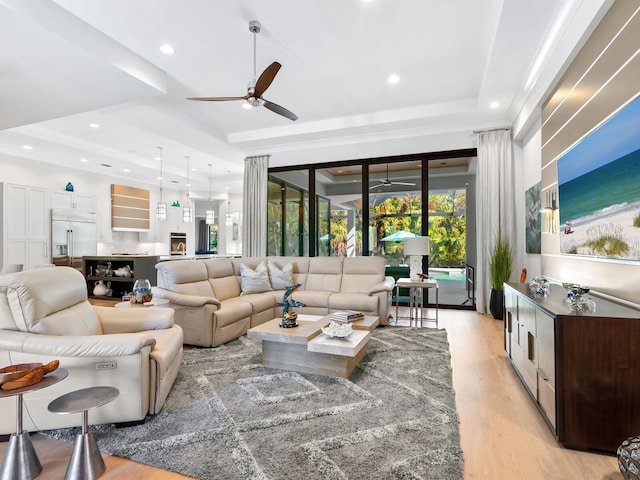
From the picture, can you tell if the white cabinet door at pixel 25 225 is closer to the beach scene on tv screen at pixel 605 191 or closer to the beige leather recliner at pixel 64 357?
the beige leather recliner at pixel 64 357

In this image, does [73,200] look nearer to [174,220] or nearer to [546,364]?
[174,220]

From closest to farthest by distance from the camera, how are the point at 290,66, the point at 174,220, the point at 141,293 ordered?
the point at 141,293 < the point at 290,66 < the point at 174,220

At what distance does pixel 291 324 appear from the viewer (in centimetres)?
311

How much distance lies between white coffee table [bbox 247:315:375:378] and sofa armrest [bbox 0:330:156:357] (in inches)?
44.7

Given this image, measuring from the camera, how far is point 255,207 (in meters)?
6.88

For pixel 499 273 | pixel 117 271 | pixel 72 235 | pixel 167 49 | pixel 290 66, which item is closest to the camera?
pixel 167 49

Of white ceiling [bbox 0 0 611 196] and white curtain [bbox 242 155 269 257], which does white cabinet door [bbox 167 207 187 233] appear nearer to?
white ceiling [bbox 0 0 611 196]

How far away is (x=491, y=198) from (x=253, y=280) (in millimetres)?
3784

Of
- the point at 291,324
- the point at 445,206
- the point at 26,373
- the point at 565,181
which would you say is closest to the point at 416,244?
the point at 445,206

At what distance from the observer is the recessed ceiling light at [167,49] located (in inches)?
134

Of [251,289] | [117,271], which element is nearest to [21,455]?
[251,289]

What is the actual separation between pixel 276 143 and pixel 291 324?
4.14 m

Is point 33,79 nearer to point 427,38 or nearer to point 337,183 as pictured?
point 427,38

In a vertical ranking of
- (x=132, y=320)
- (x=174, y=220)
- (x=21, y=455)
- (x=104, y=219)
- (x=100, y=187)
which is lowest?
(x=21, y=455)
